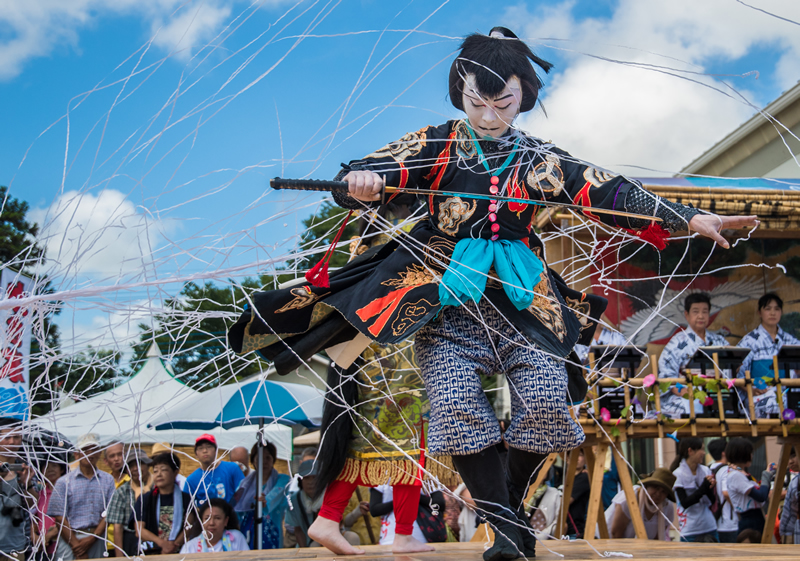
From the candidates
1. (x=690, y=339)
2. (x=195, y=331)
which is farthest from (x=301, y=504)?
(x=690, y=339)

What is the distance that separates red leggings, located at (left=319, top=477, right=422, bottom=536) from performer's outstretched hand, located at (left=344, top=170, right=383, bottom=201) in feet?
4.07

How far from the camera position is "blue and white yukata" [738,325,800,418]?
4.32 m

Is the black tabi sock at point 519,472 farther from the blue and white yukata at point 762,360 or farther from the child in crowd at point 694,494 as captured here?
the child in crowd at point 694,494

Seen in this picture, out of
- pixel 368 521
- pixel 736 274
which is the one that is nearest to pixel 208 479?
pixel 368 521

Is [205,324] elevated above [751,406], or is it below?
above

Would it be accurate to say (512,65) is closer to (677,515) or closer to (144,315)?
(144,315)

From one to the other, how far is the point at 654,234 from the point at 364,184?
909 mm

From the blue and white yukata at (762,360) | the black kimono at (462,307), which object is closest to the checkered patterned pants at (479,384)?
the black kimono at (462,307)

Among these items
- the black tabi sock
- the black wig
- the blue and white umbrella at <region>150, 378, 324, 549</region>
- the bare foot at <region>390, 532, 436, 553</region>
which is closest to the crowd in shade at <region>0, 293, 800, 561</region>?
the blue and white umbrella at <region>150, 378, 324, 549</region>

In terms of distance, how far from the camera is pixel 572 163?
231cm

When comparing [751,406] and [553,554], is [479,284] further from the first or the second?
[751,406]

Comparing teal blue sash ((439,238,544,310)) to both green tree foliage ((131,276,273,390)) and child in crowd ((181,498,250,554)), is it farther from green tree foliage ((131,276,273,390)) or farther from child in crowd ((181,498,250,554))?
child in crowd ((181,498,250,554))

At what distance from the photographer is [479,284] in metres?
2.07

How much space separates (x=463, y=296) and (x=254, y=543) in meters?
3.58
